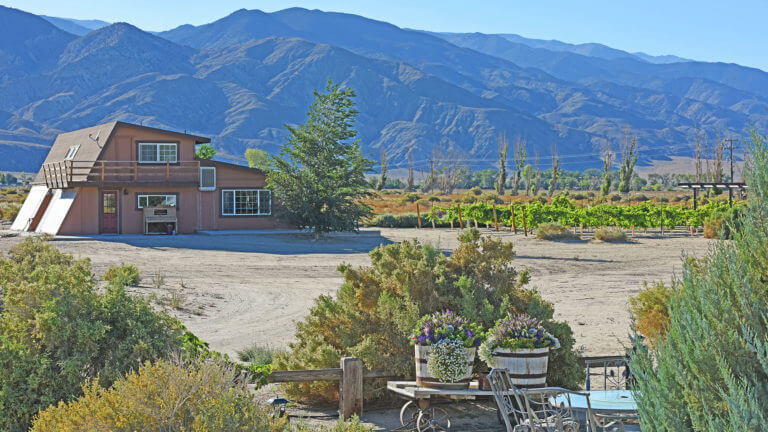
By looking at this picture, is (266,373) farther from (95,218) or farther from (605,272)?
(95,218)

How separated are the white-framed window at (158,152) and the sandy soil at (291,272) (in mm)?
4322

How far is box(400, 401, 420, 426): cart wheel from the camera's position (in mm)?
7930

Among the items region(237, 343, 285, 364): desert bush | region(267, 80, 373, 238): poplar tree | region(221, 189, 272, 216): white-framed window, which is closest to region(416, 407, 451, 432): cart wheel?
region(237, 343, 285, 364): desert bush

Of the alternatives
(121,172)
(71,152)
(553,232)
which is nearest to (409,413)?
(553,232)

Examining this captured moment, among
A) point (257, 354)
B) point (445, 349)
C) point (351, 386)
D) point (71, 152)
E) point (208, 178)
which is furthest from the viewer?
point (71, 152)

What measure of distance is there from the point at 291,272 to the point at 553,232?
15.0 m

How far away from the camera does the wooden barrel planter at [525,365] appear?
716 cm

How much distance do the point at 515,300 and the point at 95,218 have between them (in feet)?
93.8

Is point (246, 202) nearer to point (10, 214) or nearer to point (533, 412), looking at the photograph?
point (10, 214)

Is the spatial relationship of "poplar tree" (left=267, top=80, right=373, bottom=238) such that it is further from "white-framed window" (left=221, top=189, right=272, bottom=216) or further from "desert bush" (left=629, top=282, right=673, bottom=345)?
"desert bush" (left=629, top=282, right=673, bottom=345)

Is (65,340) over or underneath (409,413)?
over

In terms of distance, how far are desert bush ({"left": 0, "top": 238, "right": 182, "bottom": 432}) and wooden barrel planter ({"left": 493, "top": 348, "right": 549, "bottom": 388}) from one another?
2.94 meters

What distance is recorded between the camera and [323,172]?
110 ft

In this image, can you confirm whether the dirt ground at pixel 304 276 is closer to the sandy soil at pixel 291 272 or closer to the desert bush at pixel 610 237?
the sandy soil at pixel 291 272
